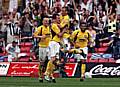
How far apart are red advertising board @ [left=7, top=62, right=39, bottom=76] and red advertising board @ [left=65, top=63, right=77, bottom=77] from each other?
1288 millimetres

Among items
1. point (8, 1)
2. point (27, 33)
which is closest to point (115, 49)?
point (27, 33)

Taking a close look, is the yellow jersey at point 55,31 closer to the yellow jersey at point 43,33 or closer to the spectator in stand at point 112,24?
the yellow jersey at point 43,33

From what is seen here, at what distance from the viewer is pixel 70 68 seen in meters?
22.2

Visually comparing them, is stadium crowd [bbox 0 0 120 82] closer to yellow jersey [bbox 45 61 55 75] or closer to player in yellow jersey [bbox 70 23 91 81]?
player in yellow jersey [bbox 70 23 91 81]

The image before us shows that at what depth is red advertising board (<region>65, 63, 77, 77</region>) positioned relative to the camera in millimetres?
22094

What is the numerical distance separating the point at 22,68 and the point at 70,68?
2.08 meters

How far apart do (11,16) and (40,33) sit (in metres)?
7.10

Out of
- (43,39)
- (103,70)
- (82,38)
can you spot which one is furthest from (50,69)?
(103,70)

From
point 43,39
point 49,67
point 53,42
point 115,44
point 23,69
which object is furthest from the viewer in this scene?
point 115,44

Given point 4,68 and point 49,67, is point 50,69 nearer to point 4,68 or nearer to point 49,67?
point 49,67

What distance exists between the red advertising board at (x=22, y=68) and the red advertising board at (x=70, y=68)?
1.29 m

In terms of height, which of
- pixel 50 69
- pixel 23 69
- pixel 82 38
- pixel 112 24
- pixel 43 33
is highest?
pixel 43 33

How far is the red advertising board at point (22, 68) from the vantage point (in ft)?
73.6

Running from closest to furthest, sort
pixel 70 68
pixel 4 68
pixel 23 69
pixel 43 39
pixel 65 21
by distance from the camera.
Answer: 1. pixel 43 39
2. pixel 65 21
3. pixel 70 68
4. pixel 23 69
5. pixel 4 68
